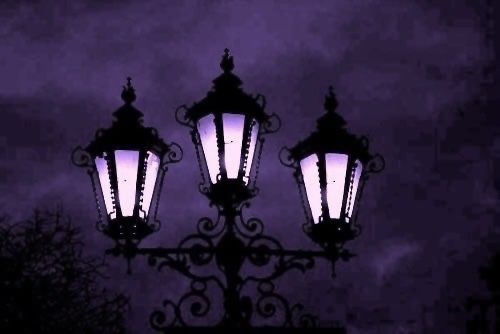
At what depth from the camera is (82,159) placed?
6.74 meters

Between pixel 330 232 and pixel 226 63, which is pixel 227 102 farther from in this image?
pixel 330 232

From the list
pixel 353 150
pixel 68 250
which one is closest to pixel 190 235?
pixel 353 150

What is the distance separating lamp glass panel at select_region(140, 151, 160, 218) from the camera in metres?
6.33

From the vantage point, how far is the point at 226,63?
21.9 ft

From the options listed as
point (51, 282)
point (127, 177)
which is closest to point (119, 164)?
point (127, 177)

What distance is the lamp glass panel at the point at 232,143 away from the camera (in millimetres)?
6133

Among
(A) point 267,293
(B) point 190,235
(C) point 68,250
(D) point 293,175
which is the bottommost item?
(A) point 267,293

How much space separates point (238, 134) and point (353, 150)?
104cm

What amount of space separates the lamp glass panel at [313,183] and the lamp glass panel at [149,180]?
1.22 m

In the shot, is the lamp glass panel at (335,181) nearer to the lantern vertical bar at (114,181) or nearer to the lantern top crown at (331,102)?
the lantern top crown at (331,102)

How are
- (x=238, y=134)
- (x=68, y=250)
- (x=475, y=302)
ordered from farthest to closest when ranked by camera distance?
1. (x=475, y=302)
2. (x=68, y=250)
3. (x=238, y=134)

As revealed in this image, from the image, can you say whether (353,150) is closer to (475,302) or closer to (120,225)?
(120,225)

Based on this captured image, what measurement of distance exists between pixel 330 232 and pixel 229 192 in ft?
2.96

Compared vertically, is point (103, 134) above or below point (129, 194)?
above
